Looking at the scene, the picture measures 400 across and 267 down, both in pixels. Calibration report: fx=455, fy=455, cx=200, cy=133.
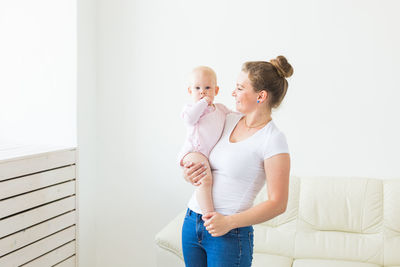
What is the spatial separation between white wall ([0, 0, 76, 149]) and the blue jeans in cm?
155

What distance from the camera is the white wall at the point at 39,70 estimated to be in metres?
2.81

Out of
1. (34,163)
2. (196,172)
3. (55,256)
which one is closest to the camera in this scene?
(196,172)

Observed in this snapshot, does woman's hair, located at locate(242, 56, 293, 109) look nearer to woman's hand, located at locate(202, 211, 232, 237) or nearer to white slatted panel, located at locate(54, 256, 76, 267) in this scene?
woman's hand, located at locate(202, 211, 232, 237)

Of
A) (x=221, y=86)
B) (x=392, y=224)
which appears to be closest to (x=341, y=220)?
(x=392, y=224)

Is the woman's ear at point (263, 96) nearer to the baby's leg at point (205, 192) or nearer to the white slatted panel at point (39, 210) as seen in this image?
the baby's leg at point (205, 192)

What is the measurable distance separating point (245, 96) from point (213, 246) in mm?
499

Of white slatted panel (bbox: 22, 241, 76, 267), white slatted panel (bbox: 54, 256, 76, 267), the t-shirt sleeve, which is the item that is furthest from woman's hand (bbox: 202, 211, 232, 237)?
white slatted panel (bbox: 54, 256, 76, 267)

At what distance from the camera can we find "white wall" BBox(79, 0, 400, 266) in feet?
8.92

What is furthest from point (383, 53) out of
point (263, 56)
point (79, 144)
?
point (79, 144)

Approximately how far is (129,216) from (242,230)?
1854 millimetres

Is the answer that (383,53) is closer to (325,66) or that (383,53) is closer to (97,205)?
(325,66)

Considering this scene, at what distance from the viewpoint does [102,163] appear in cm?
320

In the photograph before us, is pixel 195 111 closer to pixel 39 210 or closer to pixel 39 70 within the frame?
pixel 39 210

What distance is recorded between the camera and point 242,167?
4.71 feet
